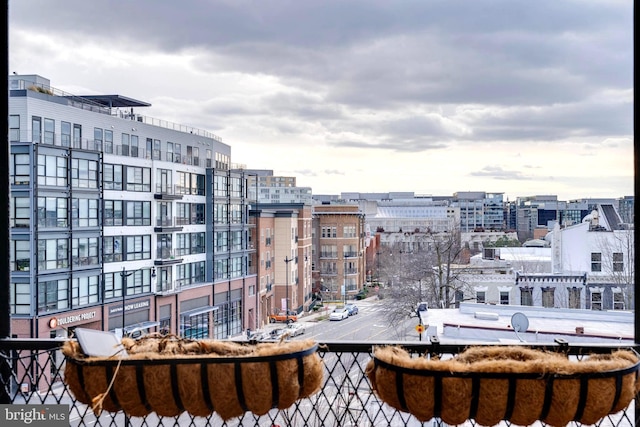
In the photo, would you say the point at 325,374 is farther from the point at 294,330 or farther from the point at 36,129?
the point at 36,129

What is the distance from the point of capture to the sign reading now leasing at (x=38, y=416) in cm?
118

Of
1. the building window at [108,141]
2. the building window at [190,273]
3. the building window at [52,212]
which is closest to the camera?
the building window at [52,212]

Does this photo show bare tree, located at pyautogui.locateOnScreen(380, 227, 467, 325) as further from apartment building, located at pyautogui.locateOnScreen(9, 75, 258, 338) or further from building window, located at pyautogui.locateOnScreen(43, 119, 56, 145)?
building window, located at pyautogui.locateOnScreen(43, 119, 56, 145)

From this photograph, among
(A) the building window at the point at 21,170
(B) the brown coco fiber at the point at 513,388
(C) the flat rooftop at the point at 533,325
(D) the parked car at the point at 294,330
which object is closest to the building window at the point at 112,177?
(A) the building window at the point at 21,170

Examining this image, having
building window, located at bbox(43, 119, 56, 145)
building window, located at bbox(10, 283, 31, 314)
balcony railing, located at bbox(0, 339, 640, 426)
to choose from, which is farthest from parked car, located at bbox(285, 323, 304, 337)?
building window, located at bbox(43, 119, 56, 145)

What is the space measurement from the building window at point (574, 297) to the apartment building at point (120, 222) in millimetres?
5038

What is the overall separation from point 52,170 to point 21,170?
1.30 feet

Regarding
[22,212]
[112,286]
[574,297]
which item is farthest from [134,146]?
[574,297]

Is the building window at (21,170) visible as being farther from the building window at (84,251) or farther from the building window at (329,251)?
the building window at (329,251)

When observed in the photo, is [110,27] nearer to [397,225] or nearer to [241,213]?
[241,213]

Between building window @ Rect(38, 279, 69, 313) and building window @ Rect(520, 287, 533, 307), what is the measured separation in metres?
6.57

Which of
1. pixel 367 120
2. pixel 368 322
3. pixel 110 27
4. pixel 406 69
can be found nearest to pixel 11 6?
pixel 110 27

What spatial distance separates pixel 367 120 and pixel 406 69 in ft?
7.26

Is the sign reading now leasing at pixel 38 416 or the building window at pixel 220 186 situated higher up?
the building window at pixel 220 186
